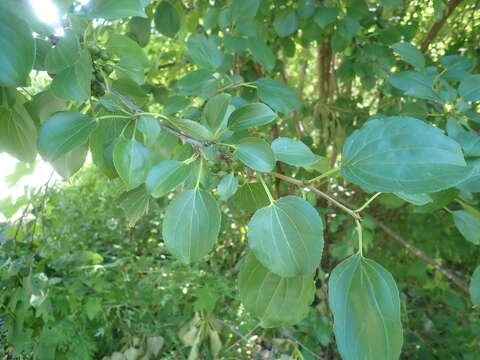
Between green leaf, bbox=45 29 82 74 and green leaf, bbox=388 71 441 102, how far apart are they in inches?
23.2

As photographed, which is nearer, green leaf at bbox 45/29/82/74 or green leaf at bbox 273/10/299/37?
green leaf at bbox 45/29/82/74

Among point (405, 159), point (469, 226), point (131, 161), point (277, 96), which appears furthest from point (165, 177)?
point (469, 226)

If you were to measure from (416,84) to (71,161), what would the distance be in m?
0.65

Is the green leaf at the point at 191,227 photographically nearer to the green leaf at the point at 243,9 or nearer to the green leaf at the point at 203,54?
the green leaf at the point at 203,54

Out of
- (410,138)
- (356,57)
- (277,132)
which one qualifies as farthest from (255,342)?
(410,138)

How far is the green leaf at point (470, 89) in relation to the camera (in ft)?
2.41

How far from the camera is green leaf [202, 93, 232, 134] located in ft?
1.63

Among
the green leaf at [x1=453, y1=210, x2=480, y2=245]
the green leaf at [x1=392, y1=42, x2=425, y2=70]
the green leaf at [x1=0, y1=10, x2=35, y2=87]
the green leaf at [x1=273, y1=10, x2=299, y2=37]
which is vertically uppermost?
the green leaf at [x1=0, y1=10, x2=35, y2=87]

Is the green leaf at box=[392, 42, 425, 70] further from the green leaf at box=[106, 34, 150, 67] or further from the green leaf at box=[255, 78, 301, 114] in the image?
the green leaf at box=[106, 34, 150, 67]

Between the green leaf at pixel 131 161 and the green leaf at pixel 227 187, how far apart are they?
0.09m

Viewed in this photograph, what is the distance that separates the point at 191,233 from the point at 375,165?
22cm

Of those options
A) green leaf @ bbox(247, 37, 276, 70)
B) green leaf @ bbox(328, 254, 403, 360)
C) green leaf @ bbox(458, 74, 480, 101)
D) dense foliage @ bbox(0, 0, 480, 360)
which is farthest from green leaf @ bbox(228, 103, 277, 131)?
green leaf @ bbox(247, 37, 276, 70)

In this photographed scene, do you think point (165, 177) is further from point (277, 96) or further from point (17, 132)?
point (277, 96)

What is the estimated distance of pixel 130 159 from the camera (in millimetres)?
469
